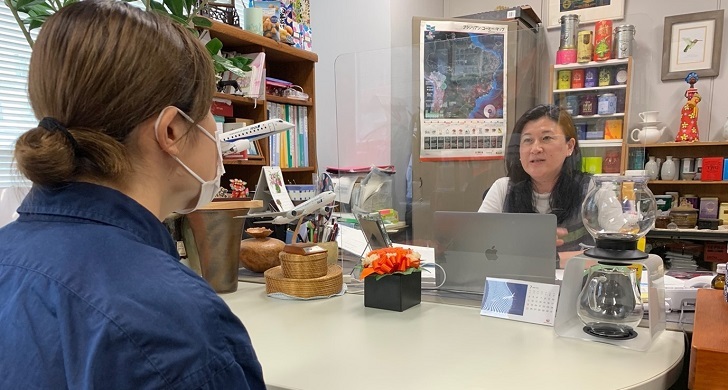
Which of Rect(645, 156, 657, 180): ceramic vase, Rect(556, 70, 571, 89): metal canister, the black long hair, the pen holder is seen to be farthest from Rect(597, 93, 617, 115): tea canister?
the pen holder

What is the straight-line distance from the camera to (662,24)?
148 inches

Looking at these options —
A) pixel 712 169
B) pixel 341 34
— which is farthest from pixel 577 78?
pixel 341 34

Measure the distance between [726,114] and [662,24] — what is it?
0.83m

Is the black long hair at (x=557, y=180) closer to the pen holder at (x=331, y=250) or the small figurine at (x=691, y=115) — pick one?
the pen holder at (x=331, y=250)

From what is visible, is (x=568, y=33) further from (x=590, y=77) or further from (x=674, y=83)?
(x=674, y=83)

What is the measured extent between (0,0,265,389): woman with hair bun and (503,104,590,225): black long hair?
1291 mm

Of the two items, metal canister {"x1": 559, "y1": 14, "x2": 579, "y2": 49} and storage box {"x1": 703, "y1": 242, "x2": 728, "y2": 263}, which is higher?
metal canister {"x1": 559, "y1": 14, "x2": 579, "y2": 49}

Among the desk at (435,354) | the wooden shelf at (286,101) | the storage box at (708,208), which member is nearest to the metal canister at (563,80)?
the storage box at (708,208)

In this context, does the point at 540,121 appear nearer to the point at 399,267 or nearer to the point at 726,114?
the point at 399,267

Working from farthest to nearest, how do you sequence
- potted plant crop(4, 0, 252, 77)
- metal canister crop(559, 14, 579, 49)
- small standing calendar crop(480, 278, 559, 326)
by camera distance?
1. metal canister crop(559, 14, 579, 49)
2. potted plant crop(4, 0, 252, 77)
3. small standing calendar crop(480, 278, 559, 326)

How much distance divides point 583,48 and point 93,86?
348 cm

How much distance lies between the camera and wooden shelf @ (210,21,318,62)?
2.44 metres

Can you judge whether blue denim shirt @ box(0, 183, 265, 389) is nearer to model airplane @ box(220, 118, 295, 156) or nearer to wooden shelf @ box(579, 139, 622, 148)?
model airplane @ box(220, 118, 295, 156)

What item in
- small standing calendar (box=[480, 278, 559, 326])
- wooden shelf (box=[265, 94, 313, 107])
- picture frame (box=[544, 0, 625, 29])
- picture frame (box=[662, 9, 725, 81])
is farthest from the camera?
picture frame (box=[544, 0, 625, 29])
